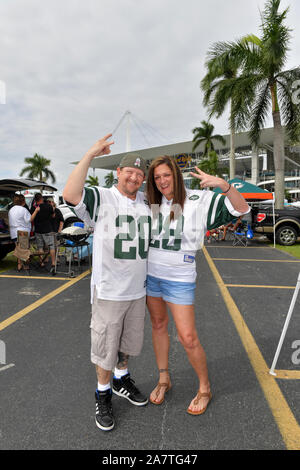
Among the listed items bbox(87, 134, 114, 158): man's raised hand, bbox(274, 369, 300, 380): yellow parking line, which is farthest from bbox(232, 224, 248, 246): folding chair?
bbox(87, 134, 114, 158): man's raised hand

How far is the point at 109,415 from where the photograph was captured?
2.06 meters

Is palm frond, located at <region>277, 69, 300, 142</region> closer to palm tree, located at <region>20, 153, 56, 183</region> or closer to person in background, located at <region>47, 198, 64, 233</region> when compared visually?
person in background, located at <region>47, 198, 64, 233</region>

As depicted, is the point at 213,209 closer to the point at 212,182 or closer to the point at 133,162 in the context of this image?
the point at 212,182

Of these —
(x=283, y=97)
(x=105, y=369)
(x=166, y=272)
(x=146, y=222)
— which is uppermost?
(x=283, y=97)

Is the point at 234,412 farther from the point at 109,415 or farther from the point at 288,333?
the point at 288,333

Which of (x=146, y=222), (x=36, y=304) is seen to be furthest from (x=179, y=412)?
(x=36, y=304)

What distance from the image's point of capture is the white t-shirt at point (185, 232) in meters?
2.13

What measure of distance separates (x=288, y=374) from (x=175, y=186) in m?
2.06

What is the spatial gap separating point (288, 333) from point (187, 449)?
7.23 feet

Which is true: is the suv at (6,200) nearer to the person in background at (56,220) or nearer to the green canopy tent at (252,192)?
the person in background at (56,220)

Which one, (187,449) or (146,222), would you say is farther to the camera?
(146,222)

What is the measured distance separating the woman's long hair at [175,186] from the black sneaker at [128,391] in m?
1.38

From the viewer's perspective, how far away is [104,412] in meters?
2.07

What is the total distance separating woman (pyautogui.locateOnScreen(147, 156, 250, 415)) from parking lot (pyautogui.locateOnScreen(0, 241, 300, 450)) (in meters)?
0.27
